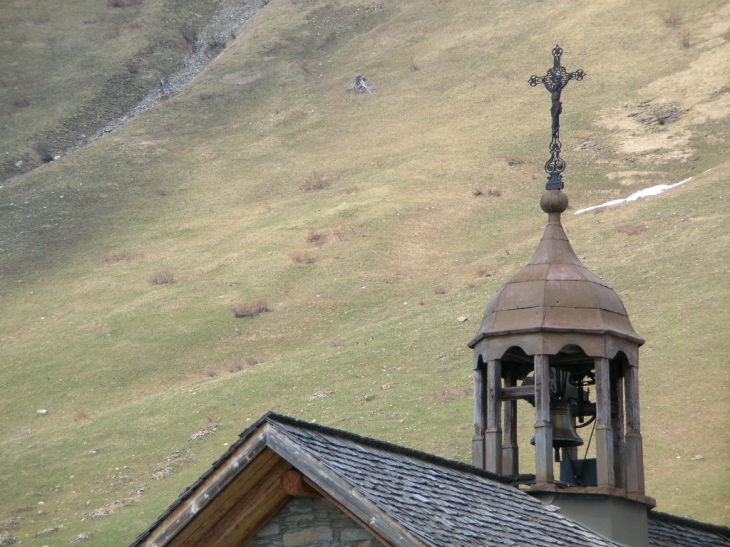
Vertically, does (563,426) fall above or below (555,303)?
below

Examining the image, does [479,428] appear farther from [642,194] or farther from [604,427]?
[642,194]

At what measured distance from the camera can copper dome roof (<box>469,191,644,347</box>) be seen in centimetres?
1273

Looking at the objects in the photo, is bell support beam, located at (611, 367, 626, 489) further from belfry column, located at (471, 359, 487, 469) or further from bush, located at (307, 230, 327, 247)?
bush, located at (307, 230, 327, 247)

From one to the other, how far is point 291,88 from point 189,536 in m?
77.9

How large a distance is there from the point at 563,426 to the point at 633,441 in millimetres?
710

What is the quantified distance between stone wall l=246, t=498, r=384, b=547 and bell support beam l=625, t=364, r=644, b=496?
219 inches

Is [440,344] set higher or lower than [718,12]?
lower

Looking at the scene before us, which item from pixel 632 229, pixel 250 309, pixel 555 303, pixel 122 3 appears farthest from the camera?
pixel 122 3

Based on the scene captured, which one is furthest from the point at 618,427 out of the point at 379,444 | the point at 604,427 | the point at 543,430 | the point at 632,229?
the point at 632,229

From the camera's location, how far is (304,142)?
74.4 m

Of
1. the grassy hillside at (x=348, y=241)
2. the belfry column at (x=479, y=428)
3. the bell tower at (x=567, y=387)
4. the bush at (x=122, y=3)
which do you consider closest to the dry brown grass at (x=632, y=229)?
the grassy hillside at (x=348, y=241)

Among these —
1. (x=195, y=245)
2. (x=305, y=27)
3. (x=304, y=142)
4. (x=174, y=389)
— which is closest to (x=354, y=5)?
(x=305, y=27)

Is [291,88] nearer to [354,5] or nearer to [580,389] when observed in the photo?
[354,5]

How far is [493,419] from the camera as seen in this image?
12.8 metres
